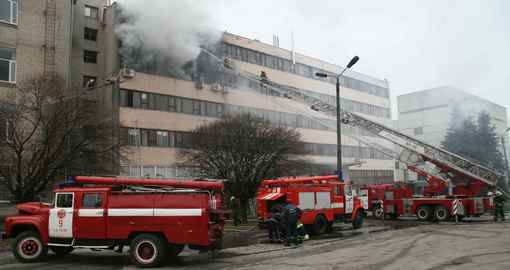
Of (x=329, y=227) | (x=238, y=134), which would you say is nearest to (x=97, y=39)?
(x=238, y=134)

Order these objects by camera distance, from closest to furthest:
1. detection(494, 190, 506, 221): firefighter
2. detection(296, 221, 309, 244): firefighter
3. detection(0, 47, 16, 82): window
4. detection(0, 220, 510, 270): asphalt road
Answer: detection(0, 220, 510, 270): asphalt road
detection(296, 221, 309, 244): firefighter
detection(494, 190, 506, 221): firefighter
detection(0, 47, 16, 82): window

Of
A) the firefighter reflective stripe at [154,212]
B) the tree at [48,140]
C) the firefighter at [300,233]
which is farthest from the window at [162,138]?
the firefighter reflective stripe at [154,212]

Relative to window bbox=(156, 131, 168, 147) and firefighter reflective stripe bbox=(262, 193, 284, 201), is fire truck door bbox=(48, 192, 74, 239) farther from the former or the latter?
window bbox=(156, 131, 168, 147)

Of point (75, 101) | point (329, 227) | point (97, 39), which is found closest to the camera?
point (75, 101)

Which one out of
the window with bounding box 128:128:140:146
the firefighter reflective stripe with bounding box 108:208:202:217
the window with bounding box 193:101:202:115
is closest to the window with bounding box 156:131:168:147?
the window with bounding box 128:128:140:146

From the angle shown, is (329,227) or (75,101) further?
(329,227)

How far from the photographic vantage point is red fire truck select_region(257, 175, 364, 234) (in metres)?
18.2

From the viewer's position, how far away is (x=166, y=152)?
3566 centimetres

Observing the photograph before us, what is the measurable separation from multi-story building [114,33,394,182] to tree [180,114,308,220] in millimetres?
5221

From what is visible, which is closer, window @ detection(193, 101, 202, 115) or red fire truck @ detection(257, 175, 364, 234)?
red fire truck @ detection(257, 175, 364, 234)

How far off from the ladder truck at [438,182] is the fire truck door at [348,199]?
6671mm

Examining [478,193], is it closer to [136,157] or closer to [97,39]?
[136,157]

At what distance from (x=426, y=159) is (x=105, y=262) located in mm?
19252

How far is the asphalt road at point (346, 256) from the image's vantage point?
1051 centimetres
